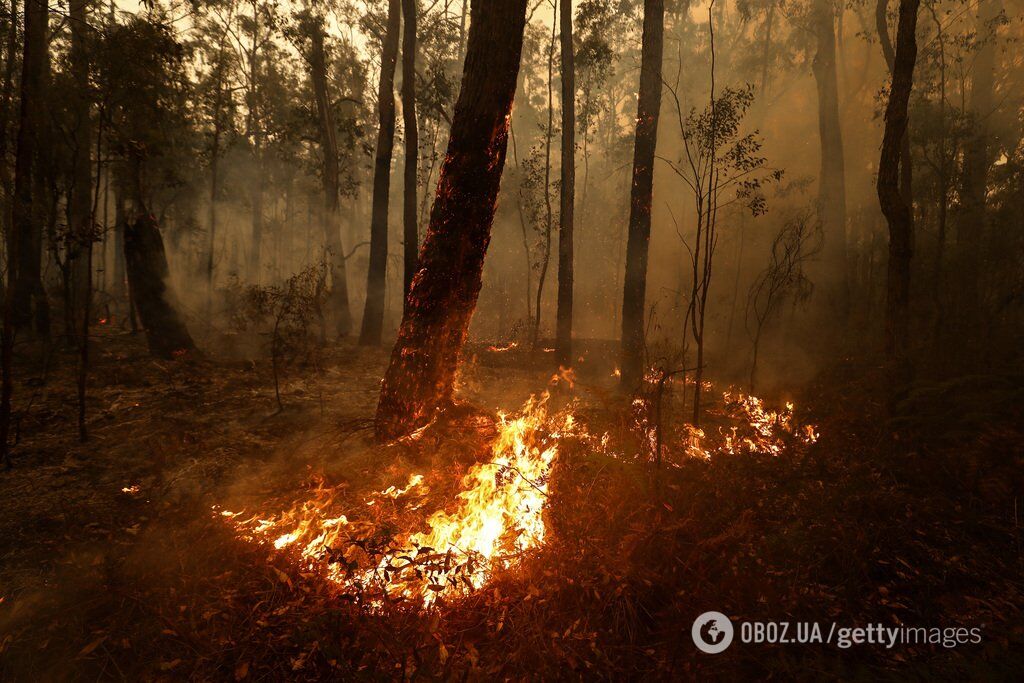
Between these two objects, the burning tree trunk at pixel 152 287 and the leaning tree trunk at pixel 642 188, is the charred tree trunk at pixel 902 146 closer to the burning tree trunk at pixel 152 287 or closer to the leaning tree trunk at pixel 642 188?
the leaning tree trunk at pixel 642 188

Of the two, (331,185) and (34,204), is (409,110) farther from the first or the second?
(34,204)

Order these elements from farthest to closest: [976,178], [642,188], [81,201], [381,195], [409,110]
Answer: [976,178] → [381,195] → [409,110] → [81,201] → [642,188]

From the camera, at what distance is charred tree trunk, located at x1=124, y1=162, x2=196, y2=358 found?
9.38 metres

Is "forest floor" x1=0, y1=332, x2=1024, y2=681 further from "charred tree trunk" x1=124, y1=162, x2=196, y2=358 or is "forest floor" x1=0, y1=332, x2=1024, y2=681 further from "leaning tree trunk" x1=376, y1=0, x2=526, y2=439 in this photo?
"charred tree trunk" x1=124, y1=162, x2=196, y2=358

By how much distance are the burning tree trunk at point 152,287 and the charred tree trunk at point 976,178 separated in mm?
16768

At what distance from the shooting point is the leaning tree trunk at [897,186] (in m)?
7.11

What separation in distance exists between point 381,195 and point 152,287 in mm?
6190

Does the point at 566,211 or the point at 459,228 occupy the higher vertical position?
the point at 566,211

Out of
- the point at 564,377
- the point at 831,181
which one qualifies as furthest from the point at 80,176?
the point at 831,181

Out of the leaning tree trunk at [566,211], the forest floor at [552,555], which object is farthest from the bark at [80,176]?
the leaning tree trunk at [566,211]

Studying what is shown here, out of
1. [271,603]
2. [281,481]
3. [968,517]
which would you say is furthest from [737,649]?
[281,481]

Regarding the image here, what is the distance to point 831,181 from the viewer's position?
1717 cm

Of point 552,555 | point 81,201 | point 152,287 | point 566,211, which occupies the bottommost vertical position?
point 552,555

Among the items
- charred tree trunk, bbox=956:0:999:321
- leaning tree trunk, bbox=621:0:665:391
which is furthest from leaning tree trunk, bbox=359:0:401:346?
charred tree trunk, bbox=956:0:999:321
